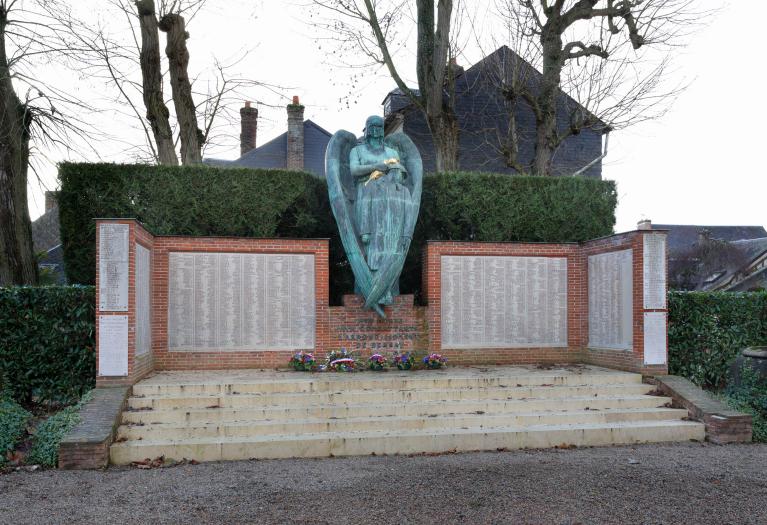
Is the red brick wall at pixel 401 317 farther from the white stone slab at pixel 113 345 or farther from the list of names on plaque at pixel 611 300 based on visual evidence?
the white stone slab at pixel 113 345

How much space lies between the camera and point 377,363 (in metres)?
9.60

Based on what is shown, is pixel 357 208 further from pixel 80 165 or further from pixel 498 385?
pixel 80 165

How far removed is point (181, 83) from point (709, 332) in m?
10.8

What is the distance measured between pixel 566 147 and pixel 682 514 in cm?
1940

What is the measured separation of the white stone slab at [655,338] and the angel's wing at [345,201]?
3987 mm

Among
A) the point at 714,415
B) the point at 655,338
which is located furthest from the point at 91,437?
the point at 655,338

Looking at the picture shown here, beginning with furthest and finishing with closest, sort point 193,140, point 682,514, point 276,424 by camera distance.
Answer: point 193,140, point 276,424, point 682,514

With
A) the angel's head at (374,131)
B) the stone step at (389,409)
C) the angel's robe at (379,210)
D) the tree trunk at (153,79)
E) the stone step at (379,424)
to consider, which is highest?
the tree trunk at (153,79)

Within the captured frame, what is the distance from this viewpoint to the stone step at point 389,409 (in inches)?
292

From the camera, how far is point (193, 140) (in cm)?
1288

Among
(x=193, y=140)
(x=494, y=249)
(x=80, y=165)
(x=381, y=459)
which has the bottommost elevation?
(x=381, y=459)

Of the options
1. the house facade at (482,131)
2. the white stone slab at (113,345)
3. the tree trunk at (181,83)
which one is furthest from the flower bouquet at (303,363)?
the house facade at (482,131)

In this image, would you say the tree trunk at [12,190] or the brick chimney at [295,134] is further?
the brick chimney at [295,134]

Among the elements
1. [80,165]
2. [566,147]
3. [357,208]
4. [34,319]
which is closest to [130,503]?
[34,319]
